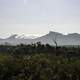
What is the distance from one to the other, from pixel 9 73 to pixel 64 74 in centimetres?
438

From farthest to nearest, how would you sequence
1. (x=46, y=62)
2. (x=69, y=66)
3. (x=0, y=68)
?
(x=46, y=62)
(x=69, y=66)
(x=0, y=68)

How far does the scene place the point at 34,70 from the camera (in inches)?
703

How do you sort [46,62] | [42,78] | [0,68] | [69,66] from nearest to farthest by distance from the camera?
1. [42,78]
2. [0,68]
3. [69,66]
4. [46,62]

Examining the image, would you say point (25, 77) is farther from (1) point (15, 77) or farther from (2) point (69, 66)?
(2) point (69, 66)

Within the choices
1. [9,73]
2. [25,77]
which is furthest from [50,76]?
[9,73]

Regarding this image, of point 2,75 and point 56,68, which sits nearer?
point 2,75

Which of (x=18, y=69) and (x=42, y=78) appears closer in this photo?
(x=42, y=78)

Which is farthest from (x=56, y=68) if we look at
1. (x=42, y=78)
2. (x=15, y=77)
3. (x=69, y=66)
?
(x=15, y=77)

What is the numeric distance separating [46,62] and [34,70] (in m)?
2.61

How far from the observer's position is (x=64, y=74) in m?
17.1

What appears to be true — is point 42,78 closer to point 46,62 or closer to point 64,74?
point 64,74

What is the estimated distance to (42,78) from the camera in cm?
1631

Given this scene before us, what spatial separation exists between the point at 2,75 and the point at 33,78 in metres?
2.45

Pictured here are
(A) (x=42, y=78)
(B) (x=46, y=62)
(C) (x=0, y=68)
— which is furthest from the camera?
(B) (x=46, y=62)
